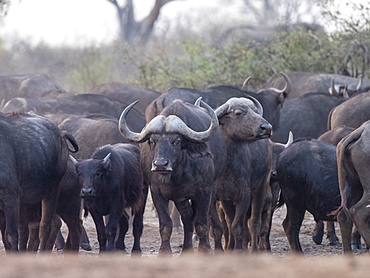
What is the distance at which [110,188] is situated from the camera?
29.2 ft

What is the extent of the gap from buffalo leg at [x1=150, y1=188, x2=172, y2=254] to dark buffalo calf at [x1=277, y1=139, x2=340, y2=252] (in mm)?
1543

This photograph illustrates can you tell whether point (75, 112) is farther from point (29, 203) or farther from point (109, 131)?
point (29, 203)

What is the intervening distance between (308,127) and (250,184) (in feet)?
19.0

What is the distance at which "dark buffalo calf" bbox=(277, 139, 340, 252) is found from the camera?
8852mm

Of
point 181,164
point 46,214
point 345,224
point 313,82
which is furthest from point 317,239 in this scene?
point 313,82

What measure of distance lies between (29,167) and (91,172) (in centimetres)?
82

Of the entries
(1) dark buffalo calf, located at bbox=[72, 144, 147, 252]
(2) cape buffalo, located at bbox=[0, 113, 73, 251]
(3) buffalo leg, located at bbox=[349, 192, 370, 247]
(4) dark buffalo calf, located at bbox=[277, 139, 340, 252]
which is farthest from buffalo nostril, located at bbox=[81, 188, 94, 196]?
(3) buffalo leg, located at bbox=[349, 192, 370, 247]

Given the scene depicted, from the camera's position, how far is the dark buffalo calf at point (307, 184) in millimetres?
8852

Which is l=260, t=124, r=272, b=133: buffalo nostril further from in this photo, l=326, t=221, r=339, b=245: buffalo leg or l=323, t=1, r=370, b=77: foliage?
l=323, t=1, r=370, b=77: foliage

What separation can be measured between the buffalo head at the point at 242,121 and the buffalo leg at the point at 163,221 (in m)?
1.28

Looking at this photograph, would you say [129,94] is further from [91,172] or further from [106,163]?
[91,172]

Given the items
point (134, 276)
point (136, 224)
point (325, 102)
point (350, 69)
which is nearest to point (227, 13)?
point (350, 69)

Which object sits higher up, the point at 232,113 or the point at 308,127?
the point at 232,113

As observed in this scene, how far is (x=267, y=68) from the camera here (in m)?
19.0
